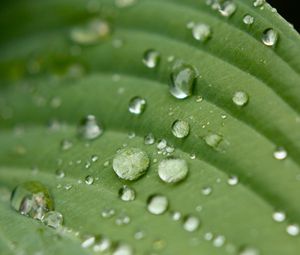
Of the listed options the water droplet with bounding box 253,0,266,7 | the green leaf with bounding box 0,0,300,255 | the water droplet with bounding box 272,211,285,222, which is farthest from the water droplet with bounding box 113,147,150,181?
the water droplet with bounding box 253,0,266,7

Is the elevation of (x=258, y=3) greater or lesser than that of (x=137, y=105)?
greater

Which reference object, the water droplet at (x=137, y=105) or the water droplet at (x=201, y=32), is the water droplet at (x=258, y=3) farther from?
the water droplet at (x=137, y=105)

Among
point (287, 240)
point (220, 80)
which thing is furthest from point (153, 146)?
point (287, 240)

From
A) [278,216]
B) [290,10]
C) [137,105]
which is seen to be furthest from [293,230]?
[290,10]

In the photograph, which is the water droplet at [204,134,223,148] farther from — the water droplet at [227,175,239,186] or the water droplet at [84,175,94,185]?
the water droplet at [84,175,94,185]

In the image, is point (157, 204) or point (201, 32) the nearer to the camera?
point (157, 204)

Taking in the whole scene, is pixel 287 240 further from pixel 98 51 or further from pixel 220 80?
pixel 98 51

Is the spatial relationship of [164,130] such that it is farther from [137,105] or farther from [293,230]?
[293,230]

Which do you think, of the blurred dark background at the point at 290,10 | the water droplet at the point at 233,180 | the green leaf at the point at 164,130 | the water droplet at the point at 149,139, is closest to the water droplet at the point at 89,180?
the green leaf at the point at 164,130
